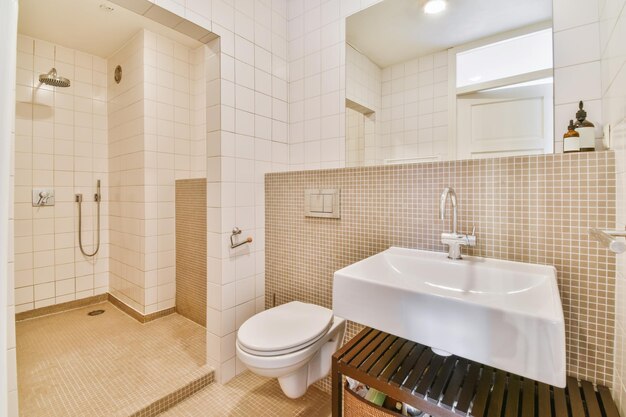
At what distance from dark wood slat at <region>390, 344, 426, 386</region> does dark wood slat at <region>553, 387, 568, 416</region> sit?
381mm

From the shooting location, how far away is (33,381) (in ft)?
5.24

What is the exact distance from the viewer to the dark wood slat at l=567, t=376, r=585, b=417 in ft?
2.55

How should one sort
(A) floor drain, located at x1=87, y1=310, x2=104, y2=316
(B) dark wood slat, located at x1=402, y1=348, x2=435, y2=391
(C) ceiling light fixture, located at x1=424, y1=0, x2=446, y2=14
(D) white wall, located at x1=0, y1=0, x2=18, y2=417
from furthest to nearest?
(A) floor drain, located at x1=87, y1=310, x2=104, y2=316
(C) ceiling light fixture, located at x1=424, y1=0, x2=446, y2=14
(B) dark wood slat, located at x1=402, y1=348, x2=435, y2=391
(D) white wall, located at x1=0, y1=0, x2=18, y2=417

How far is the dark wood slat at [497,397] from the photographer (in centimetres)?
77

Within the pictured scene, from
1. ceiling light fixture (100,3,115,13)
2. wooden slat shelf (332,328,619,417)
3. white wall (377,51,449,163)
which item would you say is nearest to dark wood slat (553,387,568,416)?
wooden slat shelf (332,328,619,417)

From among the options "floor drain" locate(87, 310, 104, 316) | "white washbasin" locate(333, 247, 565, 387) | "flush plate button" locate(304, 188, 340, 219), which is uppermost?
"flush plate button" locate(304, 188, 340, 219)

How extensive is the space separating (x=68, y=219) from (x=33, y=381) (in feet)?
4.87

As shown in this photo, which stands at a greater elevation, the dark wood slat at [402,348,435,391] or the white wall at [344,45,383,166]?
the white wall at [344,45,383,166]

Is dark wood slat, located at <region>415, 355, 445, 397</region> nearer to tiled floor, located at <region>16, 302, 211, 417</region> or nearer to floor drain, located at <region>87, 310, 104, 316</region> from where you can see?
tiled floor, located at <region>16, 302, 211, 417</region>

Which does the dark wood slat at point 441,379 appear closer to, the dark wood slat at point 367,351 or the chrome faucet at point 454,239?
the dark wood slat at point 367,351

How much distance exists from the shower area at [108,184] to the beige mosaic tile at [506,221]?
1.18 meters

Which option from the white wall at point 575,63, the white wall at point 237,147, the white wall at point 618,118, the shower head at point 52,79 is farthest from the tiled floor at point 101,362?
the white wall at point 575,63

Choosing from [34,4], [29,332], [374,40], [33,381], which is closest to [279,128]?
[374,40]

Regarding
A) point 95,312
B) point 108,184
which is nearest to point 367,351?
point 95,312
